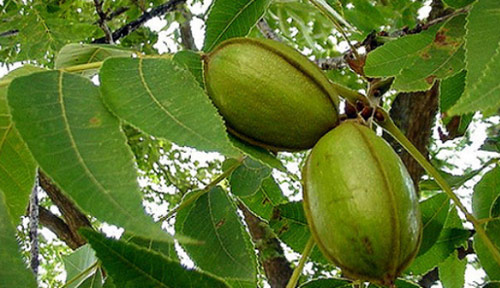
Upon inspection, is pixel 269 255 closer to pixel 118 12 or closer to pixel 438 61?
pixel 118 12

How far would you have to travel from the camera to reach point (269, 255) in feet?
15.5

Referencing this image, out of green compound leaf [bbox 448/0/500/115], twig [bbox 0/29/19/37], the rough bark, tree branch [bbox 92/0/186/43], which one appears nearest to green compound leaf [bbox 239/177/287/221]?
green compound leaf [bbox 448/0/500/115]

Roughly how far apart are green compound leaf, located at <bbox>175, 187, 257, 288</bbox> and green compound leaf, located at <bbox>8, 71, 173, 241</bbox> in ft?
1.31

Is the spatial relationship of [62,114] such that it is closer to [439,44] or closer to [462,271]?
[439,44]

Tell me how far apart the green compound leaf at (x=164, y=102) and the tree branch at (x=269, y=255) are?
372 cm

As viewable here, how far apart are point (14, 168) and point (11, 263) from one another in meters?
0.21

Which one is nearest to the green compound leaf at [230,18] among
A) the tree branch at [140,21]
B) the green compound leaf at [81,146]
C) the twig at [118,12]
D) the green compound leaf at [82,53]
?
the green compound leaf at [82,53]

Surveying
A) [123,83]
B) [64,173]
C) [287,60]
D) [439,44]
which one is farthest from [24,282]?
[439,44]

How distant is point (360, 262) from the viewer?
935 millimetres

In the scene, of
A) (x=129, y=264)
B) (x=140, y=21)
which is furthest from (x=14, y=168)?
(x=140, y=21)

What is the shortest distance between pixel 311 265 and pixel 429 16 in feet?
8.80

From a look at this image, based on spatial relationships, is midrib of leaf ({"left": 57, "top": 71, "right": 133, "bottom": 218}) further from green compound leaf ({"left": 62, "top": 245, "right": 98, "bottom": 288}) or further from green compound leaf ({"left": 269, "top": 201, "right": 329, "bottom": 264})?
green compound leaf ({"left": 269, "top": 201, "right": 329, "bottom": 264})

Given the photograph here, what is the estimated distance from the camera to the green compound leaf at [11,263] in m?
0.86

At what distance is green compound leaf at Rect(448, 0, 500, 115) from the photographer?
33.2 inches
